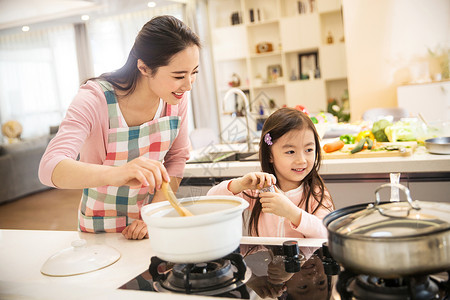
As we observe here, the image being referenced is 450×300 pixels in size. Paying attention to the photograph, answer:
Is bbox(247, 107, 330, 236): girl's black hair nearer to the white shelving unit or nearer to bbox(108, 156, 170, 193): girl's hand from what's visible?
bbox(108, 156, 170, 193): girl's hand

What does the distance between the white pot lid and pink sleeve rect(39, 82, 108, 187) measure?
0.57ft

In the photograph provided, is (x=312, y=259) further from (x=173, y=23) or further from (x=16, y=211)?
(x=16, y=211)

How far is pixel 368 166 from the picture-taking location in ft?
7.66

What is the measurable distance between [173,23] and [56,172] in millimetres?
605

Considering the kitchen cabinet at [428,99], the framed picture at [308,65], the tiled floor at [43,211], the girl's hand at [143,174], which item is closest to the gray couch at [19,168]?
the tiled floor at [43,211]

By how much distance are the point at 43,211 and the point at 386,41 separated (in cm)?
483

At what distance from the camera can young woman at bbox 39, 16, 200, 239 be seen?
1.36 metres

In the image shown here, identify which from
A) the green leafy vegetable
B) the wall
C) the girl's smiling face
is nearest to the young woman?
the girl's smiling face

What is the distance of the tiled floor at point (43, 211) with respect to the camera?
5.03m

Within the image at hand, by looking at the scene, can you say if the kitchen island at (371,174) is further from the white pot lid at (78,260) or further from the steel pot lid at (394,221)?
the steel pot lid at (394,221)

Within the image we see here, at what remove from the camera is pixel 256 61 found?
7.38 metres

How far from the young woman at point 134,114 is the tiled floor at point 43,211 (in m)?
3.53

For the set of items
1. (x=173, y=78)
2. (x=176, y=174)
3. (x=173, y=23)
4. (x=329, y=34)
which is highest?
(x=329, y=34)

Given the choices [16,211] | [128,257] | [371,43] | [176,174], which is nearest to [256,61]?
[371,43]
